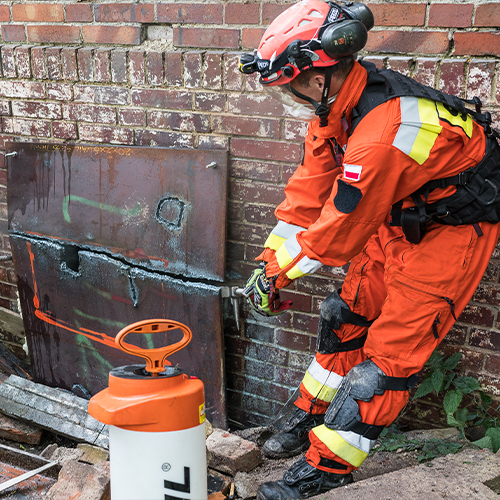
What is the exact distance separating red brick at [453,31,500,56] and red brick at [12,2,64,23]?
2.14m

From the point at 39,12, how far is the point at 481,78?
2439 mm

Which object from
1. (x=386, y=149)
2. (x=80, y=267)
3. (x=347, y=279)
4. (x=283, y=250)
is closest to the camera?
(x=386, y=149)

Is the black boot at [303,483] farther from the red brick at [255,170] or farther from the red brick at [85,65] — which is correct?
the red brick at [85,65]

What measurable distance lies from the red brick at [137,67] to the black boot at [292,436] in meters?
1.91

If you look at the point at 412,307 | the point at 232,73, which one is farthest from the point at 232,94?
the point at 412,307

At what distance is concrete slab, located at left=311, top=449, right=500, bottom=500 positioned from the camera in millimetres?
1993

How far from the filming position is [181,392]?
1573 millimetres

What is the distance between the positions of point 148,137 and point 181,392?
177cm

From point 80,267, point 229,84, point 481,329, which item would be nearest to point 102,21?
point 229,84

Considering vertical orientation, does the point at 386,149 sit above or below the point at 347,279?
above

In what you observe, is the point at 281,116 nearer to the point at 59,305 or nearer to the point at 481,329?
the point at 481,329

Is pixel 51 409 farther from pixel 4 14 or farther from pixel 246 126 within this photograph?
pixel 4 14

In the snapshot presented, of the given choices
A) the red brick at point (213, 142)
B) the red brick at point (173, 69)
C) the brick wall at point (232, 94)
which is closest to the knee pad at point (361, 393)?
the brick wall at point (232, 94)

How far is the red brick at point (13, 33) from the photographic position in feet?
10.4
